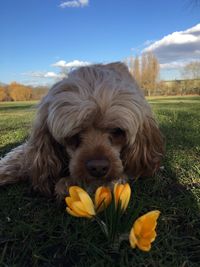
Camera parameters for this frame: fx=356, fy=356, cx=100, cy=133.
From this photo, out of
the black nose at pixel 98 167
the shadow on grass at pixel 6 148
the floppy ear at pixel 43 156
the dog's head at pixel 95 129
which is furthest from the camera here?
the shadow on grass at pixel 6 148

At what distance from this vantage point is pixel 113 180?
9.67 ft

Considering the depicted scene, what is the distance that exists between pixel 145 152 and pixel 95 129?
648 mm

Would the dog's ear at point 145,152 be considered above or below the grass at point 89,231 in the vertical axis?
above

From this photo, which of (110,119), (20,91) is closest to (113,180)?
(110,119)

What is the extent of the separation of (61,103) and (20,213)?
96cm

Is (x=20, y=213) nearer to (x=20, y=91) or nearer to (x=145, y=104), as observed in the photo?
(x=145, y=104)

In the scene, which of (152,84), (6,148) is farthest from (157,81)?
(6,148)

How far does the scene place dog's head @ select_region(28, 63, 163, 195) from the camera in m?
2.87

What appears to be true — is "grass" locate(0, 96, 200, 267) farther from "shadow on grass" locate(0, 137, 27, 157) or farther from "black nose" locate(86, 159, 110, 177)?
"shadow on grass" locate(0, 137, 27, 157)

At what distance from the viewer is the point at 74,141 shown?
121 inches

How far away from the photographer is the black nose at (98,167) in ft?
8.82

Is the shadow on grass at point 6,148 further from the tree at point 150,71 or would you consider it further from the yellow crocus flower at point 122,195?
the tree at point 150,71

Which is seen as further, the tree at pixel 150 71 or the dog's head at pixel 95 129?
the tree at pixel 150 71

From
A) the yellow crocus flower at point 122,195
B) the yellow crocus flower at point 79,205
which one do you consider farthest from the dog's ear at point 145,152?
the yellow crocus flower at point 79,205
